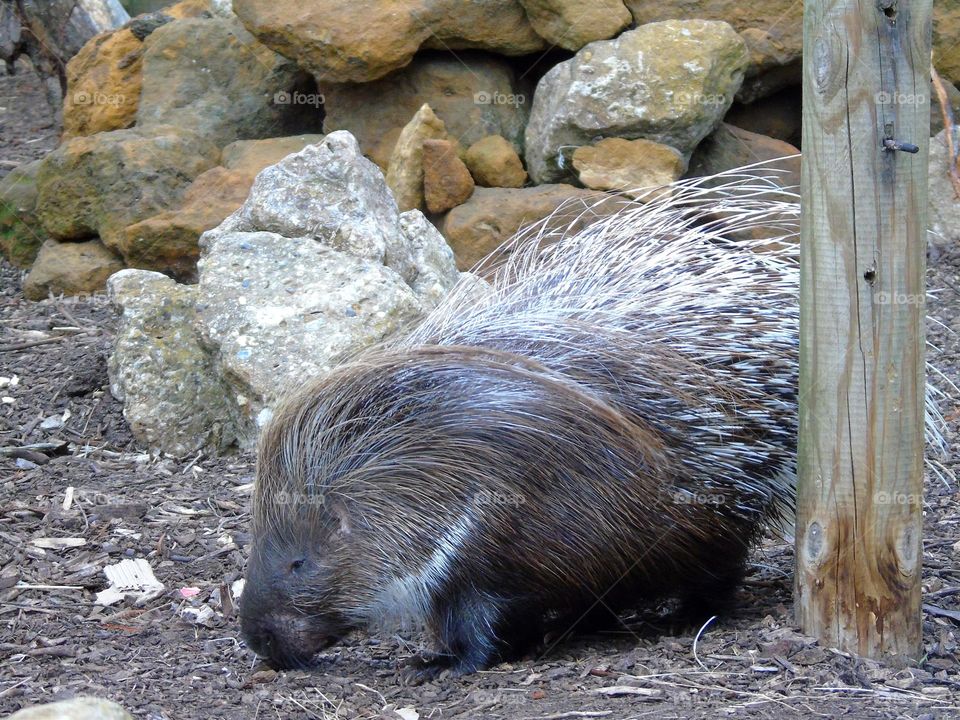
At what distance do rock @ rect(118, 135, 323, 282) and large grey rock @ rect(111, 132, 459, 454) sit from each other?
1.48 metres

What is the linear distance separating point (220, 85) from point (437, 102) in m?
1.61

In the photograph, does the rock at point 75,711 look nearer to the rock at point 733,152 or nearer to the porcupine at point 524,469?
the porcupine at point 524,469

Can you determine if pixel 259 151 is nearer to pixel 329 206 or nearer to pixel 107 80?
pixel 107 80

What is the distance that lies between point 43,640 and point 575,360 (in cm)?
167

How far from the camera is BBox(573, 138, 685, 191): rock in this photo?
6.63 meters

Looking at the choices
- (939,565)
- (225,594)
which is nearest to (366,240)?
(225,594)

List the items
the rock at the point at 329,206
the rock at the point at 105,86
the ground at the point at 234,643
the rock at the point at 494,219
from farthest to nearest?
the rock at the point at 105,86
the rock at the point at 494,219
the rock at the point at 329,206
the ground at the point at 234,643

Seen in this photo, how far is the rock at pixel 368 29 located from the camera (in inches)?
263

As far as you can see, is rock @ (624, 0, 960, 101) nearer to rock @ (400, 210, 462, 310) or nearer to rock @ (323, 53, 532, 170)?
rock @ (323, 53, 532, 170)

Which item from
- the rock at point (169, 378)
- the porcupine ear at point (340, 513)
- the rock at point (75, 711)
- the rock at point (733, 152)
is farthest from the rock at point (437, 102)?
the rock at point (75, 711)

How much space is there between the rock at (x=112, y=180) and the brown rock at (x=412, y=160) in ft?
4.45

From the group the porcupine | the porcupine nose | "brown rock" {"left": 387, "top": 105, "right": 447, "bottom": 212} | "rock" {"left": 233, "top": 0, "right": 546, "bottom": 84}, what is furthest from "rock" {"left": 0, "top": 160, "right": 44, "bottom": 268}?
the porcupine nose

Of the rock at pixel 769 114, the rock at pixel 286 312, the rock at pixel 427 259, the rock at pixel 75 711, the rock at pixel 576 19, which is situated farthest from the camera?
the rock at pixel 769 114

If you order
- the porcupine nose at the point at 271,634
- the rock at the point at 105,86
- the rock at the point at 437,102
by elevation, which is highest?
the rock at the point at 105,86
